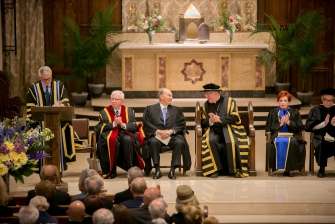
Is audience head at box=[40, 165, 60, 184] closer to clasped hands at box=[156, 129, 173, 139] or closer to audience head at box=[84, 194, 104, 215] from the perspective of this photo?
audience head at box=[84, 194, 104, 215]

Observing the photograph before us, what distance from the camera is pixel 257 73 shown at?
50.0 ft

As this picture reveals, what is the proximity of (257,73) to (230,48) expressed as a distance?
72 centimetres

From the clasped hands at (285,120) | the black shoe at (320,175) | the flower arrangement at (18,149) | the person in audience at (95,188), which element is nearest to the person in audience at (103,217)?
the person in audience at (95,188)

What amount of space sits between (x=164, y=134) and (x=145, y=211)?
3452 mm

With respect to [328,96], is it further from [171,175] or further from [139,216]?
[139,216]

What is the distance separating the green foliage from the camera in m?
15.6

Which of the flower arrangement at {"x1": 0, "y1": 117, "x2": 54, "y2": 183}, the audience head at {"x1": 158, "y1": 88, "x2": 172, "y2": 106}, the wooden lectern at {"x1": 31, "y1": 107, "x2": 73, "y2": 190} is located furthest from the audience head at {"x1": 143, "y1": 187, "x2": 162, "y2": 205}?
the audience head at {"x1": 158, "y1": 88, "x2": 172, "y2": 106}

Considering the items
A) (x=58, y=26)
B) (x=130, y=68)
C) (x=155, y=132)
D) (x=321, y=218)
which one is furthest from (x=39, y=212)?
(x=58, y=26)

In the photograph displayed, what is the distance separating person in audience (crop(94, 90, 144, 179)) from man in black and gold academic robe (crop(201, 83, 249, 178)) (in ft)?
3.04

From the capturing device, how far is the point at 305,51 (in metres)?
15.4

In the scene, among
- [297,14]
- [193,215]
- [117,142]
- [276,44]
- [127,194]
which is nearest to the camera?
[193,215]

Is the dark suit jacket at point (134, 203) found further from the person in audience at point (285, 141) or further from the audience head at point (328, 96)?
the audience head at point (328, 96)

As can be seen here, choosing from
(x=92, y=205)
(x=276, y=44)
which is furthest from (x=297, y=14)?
(x=92, y=205)

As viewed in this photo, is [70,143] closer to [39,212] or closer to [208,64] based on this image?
[39,212]
